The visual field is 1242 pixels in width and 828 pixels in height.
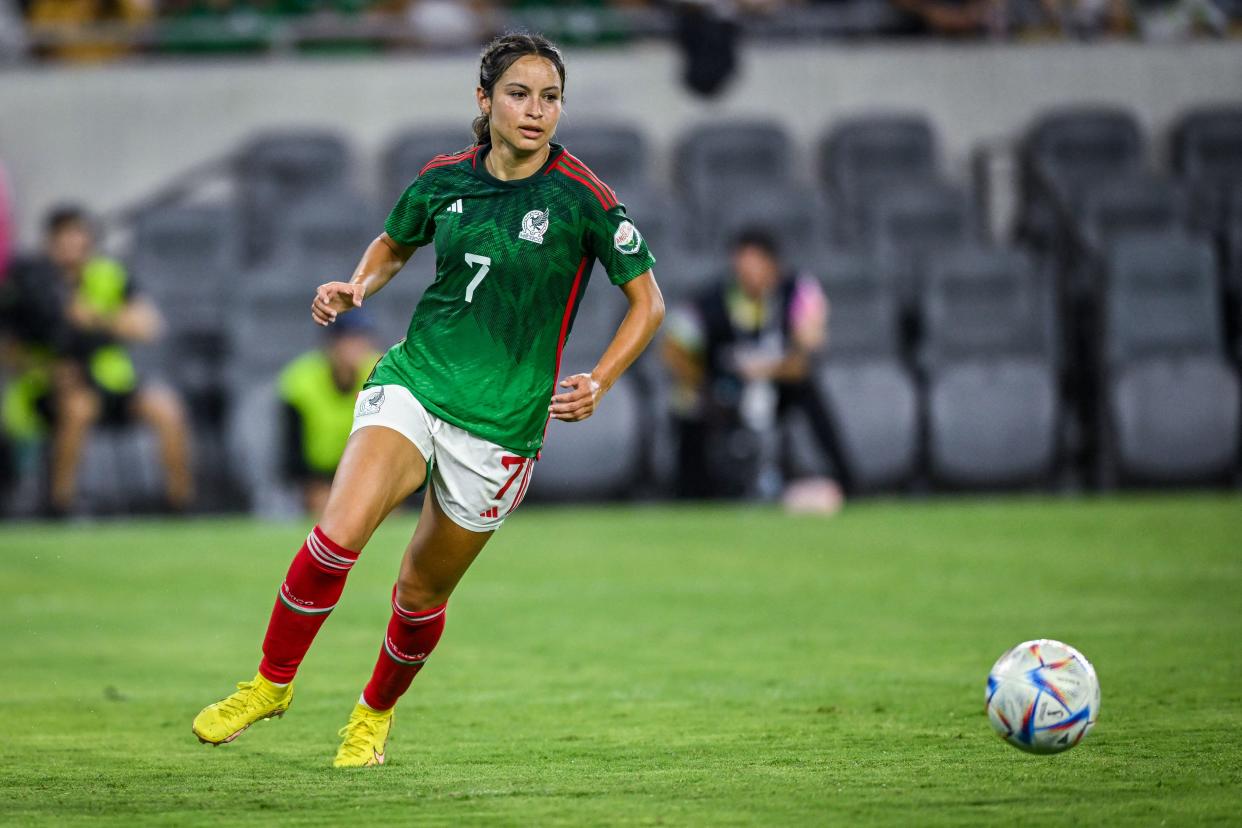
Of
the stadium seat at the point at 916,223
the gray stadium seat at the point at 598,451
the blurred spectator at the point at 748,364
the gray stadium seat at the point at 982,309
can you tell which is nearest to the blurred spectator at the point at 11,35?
the gray stadium seat at the point at 598,451

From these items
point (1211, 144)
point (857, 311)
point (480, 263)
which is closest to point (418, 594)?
point (480, 263)

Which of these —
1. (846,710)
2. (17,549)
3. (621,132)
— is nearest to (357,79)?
(621,132)

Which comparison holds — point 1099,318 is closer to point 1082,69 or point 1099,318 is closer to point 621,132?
point 1082,69

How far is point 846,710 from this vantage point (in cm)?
648

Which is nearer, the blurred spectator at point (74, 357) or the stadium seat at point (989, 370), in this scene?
the blurred spectator at point (74, 357)

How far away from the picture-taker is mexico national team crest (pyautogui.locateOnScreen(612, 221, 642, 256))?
18.5ft

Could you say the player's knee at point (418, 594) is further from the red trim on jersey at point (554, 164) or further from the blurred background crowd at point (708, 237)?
the blurred background crowd at point (708, 237)

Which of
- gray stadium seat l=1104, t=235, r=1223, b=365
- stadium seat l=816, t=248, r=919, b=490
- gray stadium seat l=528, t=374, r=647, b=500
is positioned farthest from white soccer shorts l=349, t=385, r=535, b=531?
gray stadium seat l=1104, t=235, r=1223, b=365

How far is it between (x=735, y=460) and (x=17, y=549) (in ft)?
17.7

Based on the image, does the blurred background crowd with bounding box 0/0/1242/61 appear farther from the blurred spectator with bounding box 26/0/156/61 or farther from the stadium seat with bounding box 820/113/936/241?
the stadium seat with bounding box 820/113/936/241

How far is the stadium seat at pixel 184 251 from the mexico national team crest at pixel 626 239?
10.2 m

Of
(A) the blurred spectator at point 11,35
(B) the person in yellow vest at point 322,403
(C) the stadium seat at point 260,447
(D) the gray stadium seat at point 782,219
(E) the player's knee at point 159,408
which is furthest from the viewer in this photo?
(A) the blurred spectator at point 11,35

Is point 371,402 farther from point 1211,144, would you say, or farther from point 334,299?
point 1211,144

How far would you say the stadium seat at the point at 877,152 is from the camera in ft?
54.1
